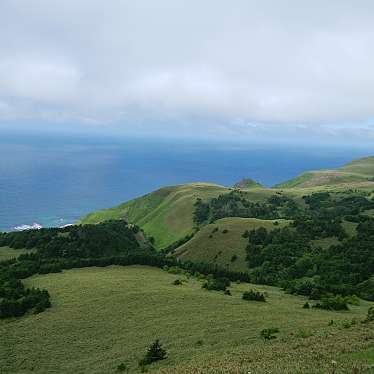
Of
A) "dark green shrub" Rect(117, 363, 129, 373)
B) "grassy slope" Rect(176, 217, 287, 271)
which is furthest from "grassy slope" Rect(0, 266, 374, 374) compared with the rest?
"grassy slope" Rect(176, 217, 287, 271)

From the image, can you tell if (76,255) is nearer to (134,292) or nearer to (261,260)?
(261,260)

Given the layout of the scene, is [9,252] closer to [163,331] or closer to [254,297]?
[254,297]

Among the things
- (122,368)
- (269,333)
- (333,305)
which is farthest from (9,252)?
(269,333)

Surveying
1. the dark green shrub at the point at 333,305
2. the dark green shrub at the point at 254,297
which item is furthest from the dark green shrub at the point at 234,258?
the dark green shrub at the point at 333,305

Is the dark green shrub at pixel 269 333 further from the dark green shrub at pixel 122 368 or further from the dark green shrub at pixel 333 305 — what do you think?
the dark green shrub at pixel 333 305

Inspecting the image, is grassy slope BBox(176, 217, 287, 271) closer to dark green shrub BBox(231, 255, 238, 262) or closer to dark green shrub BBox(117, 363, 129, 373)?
dark green shrub BBox(231, 255, 238, 262)

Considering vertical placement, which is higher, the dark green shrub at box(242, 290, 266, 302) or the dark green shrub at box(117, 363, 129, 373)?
the dark green shrub at box(117, 363, 129, 373)

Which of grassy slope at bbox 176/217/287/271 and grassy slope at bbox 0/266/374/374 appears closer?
grassy slope at bbox 0/266/374/374

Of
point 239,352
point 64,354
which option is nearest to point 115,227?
point 64,354
